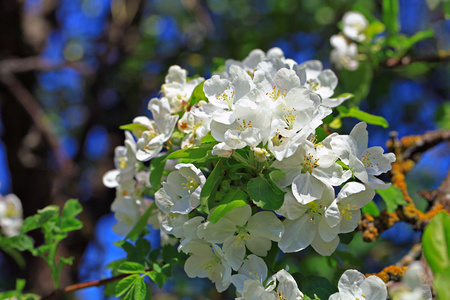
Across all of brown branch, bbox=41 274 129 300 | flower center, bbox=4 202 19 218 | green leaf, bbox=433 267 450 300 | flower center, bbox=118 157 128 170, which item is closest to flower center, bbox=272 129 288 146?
green leaf, bbox=433 267 450 300

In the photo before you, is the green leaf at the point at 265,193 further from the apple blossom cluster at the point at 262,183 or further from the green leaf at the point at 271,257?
the green leaf at the point at 271,257

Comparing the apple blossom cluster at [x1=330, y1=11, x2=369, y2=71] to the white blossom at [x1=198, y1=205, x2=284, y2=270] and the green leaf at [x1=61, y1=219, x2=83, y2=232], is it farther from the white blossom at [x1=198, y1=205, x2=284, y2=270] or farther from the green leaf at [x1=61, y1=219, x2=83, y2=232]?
the green leaf at [x1=61, y1=219, x2=83, y2=232]

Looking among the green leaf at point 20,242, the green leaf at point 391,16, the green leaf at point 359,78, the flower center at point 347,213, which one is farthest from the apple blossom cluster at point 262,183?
the green leaf at point 391,16

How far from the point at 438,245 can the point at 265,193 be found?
37cm

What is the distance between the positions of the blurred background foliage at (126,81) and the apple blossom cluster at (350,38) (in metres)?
1.24

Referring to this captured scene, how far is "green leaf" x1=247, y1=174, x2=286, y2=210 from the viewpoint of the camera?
980mm

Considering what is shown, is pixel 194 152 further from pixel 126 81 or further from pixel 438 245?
pixel 126 81

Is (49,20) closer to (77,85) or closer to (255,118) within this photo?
(77,85)

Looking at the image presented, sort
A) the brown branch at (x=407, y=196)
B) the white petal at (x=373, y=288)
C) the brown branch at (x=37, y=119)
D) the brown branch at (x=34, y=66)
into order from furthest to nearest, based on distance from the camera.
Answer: the brown branch at (x=37, y=119)
the brown branch at (x=34, y=66)
the brown branch at (x=407, y=196)
the white petal at (x=373, y=288)

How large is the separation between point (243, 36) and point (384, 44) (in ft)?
8.16

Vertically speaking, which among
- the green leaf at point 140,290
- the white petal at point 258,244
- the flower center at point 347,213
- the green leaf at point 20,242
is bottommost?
the green leaf at point 20,242

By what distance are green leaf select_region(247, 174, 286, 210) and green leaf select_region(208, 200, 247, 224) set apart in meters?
0.03

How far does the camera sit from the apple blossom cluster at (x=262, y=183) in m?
1.00

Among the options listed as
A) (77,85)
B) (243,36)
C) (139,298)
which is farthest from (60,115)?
(139,298)
